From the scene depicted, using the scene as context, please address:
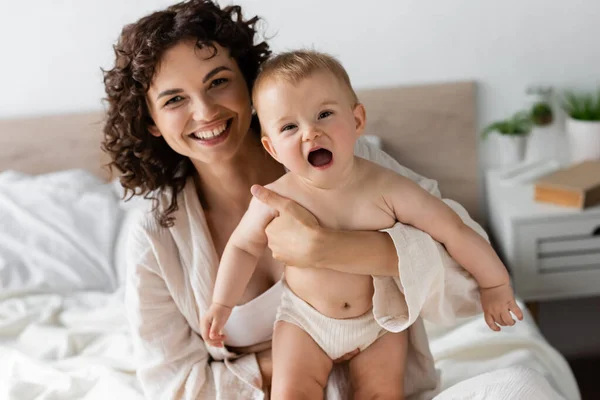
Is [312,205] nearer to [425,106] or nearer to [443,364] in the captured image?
[443,364]

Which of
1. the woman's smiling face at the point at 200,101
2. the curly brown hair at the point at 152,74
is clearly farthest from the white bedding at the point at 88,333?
the woman's smiling face at the point at 200,101

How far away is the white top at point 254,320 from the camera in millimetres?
1374

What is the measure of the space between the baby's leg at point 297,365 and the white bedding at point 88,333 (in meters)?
0.22

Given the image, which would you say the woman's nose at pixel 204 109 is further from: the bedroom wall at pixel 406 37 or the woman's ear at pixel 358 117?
the bedroom wall at pixel 406 37

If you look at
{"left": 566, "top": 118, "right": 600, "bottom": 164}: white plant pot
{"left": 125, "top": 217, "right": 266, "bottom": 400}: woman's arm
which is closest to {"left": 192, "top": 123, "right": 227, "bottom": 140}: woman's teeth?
{"left": 125, "top": 217, "right": 266, "bottom": 400}: woman's arm

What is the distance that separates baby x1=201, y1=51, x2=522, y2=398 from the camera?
1.10 metres

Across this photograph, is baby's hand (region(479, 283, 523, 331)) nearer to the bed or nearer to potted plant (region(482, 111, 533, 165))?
the bed

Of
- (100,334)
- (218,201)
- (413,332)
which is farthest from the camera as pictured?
(100,334)

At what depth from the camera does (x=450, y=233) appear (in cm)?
118

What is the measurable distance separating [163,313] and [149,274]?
85 mm

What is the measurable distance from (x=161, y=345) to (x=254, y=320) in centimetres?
19

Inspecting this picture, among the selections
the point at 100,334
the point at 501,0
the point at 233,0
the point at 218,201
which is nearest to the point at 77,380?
the point at 100,334

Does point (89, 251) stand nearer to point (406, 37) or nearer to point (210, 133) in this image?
point (210, 133)

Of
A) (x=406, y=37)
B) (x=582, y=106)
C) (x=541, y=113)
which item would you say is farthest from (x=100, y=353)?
(x=582, y=106)
